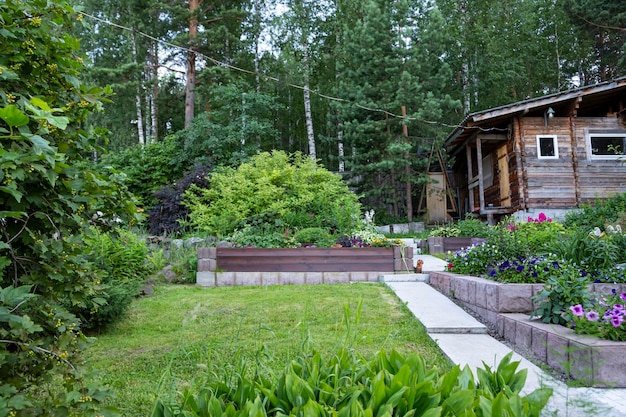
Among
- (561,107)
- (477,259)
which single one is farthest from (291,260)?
(561,107)

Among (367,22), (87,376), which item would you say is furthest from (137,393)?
(367,22)

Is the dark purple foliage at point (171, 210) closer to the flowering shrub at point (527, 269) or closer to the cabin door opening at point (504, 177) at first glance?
the flowering shrub at point (527, 269)

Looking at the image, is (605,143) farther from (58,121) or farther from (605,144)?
(58,121)

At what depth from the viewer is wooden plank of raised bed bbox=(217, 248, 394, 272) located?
7254 millimetres

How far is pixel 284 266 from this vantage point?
728cm

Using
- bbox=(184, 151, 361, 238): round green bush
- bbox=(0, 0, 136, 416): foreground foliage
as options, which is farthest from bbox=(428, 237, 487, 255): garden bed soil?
bbox=(0, 0, 136, 416): foreground foliage

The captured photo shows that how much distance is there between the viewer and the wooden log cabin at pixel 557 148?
12.7 metres

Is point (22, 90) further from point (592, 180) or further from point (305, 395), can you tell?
point (592, 180)

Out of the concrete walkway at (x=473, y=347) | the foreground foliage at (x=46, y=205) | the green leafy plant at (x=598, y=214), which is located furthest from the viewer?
the green leafy plant at (x=598, y=214)

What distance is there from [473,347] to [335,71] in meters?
19.3

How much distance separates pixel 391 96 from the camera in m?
15.2

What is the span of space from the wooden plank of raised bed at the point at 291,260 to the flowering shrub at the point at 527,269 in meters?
2.85

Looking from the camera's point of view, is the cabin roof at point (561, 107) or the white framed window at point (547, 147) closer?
the cabin roof at point (561, 107)

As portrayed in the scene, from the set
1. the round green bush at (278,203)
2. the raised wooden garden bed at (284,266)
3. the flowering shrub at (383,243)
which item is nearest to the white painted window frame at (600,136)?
the round green bush at (278,203)
